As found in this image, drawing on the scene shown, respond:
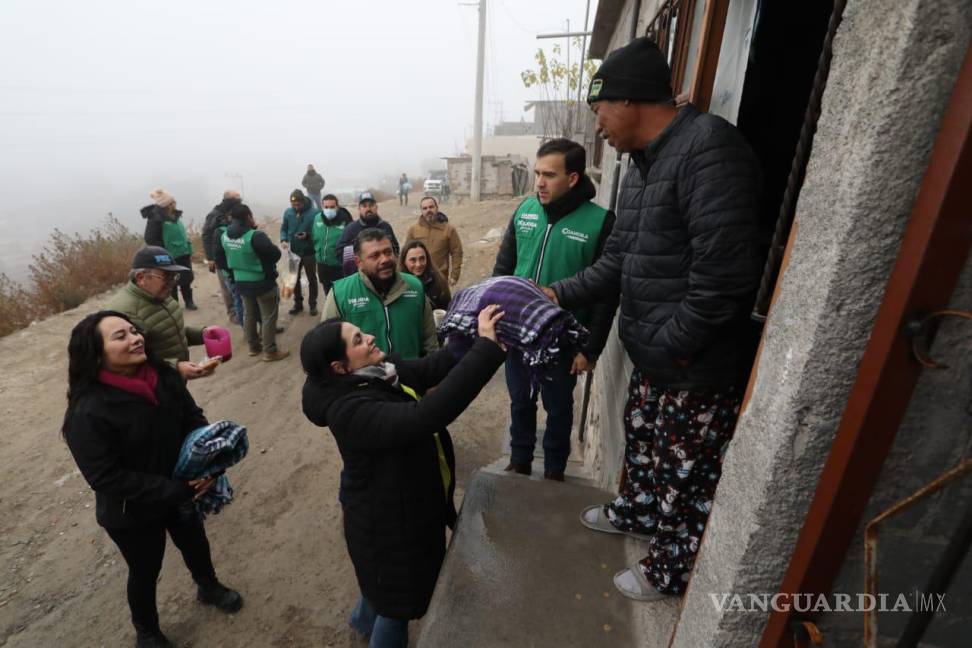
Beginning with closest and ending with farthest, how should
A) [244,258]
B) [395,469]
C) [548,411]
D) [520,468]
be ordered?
[395,469] < [548,411] < [520,468] < [244,258]

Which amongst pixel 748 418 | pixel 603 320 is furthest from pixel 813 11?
pixel 748 418

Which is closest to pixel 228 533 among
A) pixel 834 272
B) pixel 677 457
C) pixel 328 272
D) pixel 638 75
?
pixel 677 457

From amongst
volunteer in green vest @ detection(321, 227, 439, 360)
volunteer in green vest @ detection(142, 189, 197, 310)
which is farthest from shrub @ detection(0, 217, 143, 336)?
volunteer in green vest @ detection(321, 227, 439, 360)

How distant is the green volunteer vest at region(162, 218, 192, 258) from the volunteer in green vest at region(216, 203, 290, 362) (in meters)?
1.69

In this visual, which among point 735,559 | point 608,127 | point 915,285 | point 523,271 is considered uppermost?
point 608,127

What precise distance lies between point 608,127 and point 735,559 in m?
1.52

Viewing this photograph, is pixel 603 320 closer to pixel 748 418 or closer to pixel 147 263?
pixel 748 418

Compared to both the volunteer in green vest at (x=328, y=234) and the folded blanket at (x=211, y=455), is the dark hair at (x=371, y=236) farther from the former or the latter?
the volunteer in green vest at (x=328, y=234)

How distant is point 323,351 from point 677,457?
1.41 meters

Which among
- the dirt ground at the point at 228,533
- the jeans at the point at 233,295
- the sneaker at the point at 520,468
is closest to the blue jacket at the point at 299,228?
the jeans at the point at 233,295

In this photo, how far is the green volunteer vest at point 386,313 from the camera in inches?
119

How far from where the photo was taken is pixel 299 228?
7230 millimetres

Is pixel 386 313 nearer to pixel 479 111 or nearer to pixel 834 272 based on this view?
pixel 834 272

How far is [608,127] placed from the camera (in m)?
1.89
